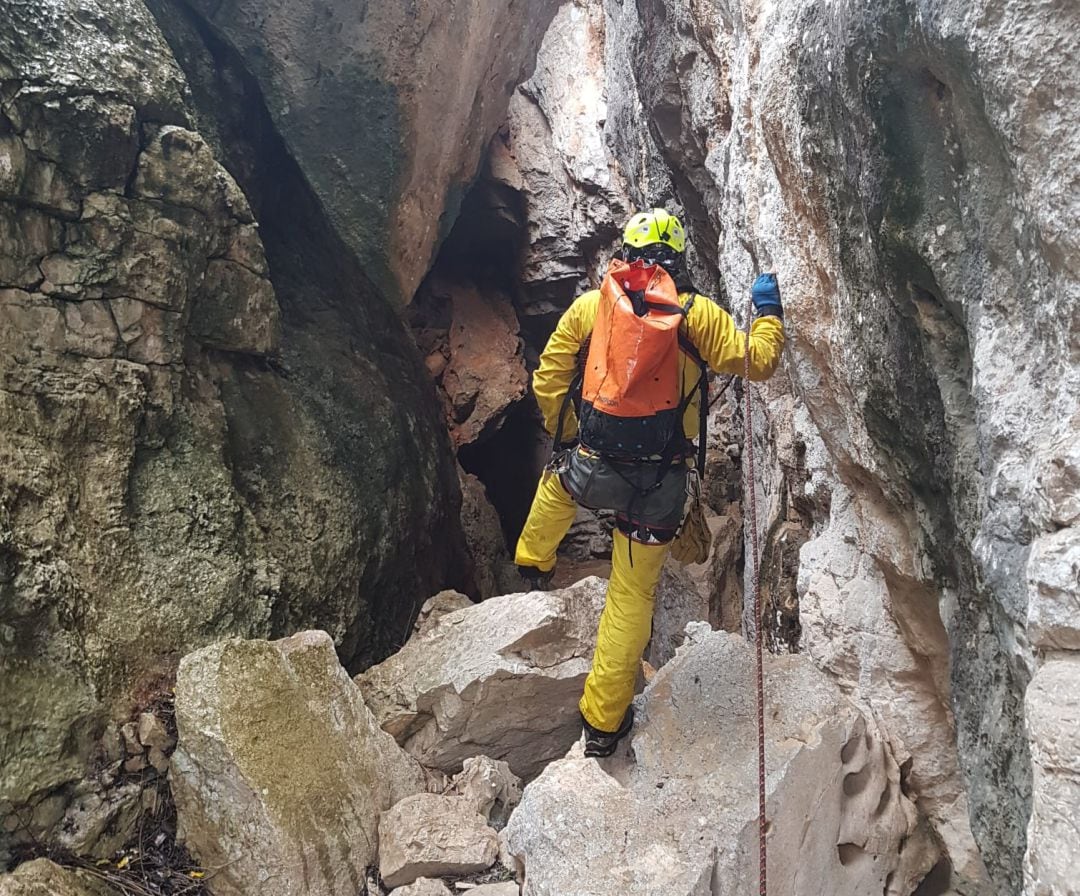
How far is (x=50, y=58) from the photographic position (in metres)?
4.20

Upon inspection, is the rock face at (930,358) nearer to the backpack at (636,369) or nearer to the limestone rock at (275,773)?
the backpack at (636,369)

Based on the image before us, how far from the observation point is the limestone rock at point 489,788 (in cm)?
391

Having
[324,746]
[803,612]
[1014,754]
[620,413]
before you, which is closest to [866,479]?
[803,612]

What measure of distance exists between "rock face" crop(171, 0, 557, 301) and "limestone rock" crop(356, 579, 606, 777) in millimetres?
3723

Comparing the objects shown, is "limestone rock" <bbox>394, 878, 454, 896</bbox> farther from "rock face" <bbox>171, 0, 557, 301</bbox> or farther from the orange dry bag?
"rock face" <bbox>171, 0, 557, 301</bbox>

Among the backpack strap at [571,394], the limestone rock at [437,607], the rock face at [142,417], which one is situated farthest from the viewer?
the limestone rock at [437,607]

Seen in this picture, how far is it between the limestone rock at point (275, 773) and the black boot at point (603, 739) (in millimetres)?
1257

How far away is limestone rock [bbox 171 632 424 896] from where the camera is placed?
340cm

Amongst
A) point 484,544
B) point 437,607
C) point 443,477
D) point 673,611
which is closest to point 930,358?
point 437,607

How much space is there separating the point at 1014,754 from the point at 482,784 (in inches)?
107

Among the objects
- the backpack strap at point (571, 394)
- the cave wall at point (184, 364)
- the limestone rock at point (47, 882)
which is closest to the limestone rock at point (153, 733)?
the cave wall at point (184, 364)

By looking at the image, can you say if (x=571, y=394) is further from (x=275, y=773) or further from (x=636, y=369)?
(x=275, y=773)

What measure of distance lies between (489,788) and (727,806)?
166 cm

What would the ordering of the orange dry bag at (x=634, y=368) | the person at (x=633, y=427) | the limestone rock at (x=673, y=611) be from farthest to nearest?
the limestone rock at (x=673, y=611) < the person at (x=633, y=427) < the orange dry bag at (x=634, y=368)
